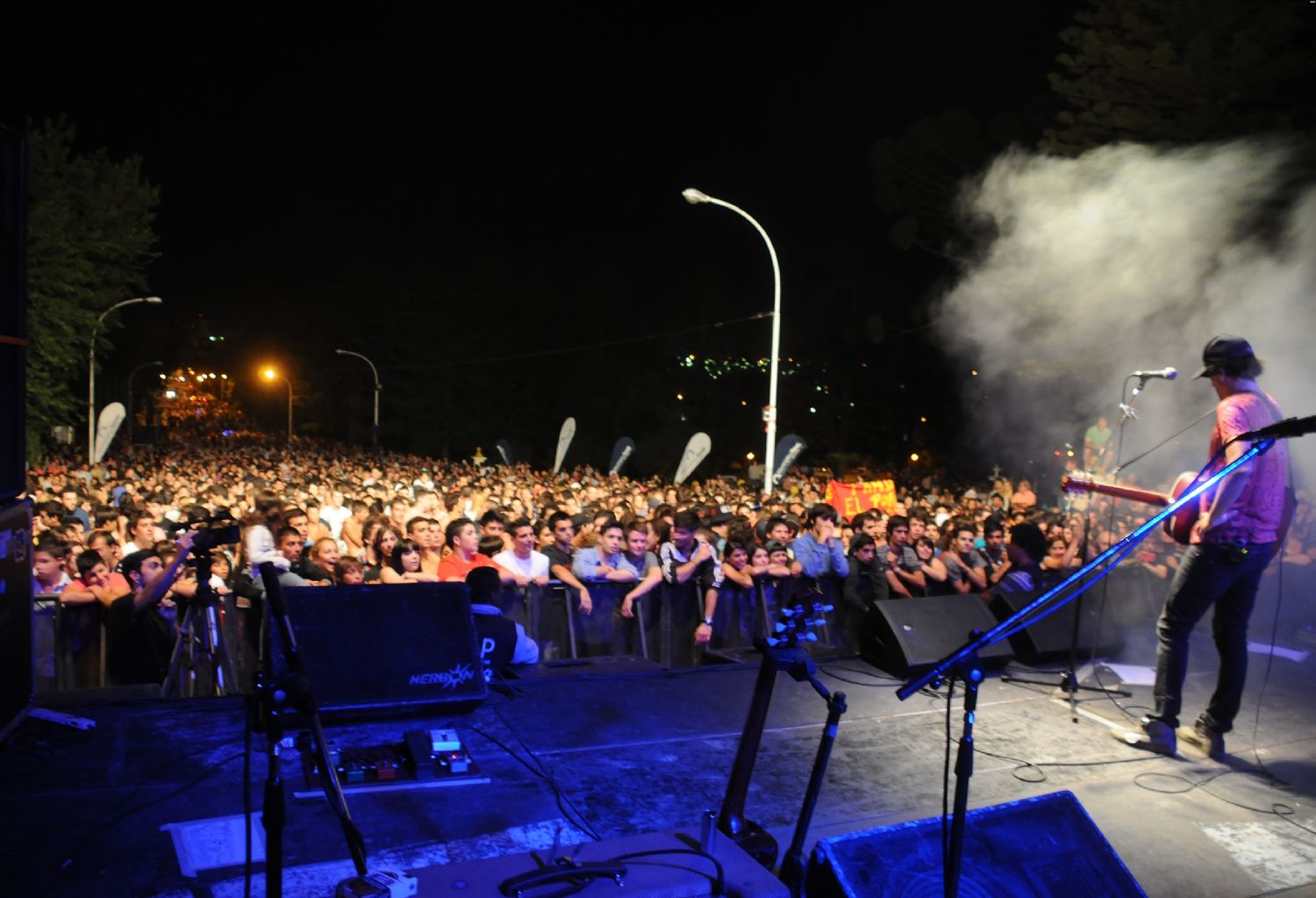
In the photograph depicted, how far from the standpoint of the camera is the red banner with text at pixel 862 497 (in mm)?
14945

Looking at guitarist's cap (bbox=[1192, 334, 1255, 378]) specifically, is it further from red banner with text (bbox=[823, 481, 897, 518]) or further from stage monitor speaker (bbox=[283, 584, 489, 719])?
red banner with text (bbox=[823, 481, 897, 518])

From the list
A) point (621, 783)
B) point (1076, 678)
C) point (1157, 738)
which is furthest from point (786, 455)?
point (621, 783)

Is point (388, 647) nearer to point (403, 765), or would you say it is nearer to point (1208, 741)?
point (403, 765)

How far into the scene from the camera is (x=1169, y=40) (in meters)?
16.5

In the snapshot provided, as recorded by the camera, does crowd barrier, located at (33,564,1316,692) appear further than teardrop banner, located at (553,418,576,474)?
No

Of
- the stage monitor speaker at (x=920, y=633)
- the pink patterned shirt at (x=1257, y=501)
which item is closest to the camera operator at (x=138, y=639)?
the stage monitor speaker at (x=920, y=633)

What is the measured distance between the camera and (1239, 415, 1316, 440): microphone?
10.3 ft

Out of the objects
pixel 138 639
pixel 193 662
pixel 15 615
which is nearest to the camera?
pixel 15 615

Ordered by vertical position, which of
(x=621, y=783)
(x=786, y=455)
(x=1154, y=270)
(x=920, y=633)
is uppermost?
(x=1154, y=270)

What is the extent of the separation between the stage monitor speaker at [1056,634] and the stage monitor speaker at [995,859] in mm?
3593

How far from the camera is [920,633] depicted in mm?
6688

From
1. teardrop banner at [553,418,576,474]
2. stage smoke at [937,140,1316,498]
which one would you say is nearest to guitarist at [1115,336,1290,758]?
stage smoke at [937,140,1316,498]

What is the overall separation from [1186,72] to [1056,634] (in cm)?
1270

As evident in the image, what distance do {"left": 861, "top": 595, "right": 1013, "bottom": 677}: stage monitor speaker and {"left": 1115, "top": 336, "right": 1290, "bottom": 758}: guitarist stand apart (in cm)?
151
